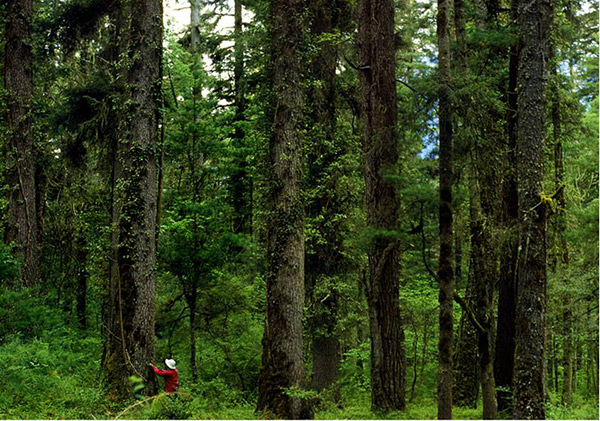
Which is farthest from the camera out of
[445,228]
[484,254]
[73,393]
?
[484,254]

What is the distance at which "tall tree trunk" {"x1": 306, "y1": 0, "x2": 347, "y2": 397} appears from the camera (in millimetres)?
16047

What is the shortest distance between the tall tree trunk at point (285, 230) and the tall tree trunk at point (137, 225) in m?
2.42

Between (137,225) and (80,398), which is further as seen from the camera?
(137,225)

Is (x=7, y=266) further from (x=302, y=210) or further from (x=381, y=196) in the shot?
(x=381, y=196)

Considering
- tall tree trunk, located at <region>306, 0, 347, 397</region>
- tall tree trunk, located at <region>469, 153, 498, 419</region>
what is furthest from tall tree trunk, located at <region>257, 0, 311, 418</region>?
tall tree trunk, located at <region>469, 153, 498, 419</region>

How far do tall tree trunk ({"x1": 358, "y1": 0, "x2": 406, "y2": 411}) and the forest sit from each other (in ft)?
0.14

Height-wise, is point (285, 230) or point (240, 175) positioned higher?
point (240, 175)

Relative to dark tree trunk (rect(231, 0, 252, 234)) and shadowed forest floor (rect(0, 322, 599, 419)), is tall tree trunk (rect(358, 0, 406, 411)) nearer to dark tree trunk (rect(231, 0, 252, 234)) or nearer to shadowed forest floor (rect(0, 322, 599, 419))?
shadowed forest floor (rect(0, 322, 599, 419))

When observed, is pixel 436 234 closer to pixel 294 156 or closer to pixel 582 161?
pixel 294 156

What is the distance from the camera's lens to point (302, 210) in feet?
41.4

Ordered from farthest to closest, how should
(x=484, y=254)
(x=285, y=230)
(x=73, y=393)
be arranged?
(x=484, y=254) < (x=285, y=230) < (x=73, y=393)

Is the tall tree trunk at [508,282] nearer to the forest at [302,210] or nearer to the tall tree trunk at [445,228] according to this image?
the forest at [302,210]

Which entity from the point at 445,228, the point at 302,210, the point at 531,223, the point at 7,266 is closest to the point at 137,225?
the point at 302,210

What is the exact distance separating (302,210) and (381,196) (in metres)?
1.63
